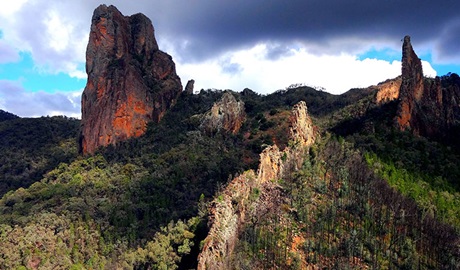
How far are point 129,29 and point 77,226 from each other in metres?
61.4

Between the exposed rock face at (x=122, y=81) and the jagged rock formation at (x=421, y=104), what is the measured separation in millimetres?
57227

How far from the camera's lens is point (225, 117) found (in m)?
102

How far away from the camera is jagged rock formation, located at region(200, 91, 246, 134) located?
102 meters

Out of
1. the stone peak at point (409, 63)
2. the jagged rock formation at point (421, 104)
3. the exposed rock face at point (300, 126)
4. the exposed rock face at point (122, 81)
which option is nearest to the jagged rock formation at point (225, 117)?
the exposed rock face at point (122, 81)

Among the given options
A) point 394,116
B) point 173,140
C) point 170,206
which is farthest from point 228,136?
point 394,116

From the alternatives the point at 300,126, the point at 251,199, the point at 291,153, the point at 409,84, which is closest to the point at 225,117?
the point at 300,126

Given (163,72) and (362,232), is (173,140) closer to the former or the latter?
(163,72)

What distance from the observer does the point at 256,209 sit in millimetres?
58438

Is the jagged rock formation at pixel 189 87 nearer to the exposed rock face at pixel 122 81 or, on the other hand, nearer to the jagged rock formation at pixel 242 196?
the exposed rock face at pixel 122 81

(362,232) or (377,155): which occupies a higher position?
(377,155)

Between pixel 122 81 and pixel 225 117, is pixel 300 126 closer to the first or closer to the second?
pixel 225 117

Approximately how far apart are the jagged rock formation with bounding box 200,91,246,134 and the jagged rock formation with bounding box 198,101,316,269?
3161 cm

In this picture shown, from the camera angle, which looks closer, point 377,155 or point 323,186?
point 323,186

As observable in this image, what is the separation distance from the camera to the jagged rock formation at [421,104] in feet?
275
